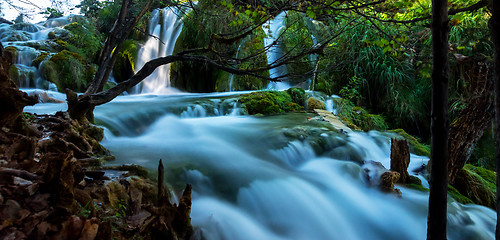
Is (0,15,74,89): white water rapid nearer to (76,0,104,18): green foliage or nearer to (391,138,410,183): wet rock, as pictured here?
(76,0,104,18): green foliage

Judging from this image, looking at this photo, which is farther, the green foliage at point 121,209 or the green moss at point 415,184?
the green moss at point 415,184

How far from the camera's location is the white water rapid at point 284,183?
287cm

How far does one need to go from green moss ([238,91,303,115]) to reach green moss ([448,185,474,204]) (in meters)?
4.32

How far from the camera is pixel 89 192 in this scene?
74.8 inches

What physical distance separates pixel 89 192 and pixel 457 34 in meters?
9.08

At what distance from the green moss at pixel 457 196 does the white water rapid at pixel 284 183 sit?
0.32ft

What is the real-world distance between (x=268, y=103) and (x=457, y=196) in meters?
4.75

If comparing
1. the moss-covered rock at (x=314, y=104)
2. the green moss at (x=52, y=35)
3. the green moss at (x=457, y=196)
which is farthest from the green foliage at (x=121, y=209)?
the green moss at (x=52, y=35)

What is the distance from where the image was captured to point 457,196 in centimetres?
379

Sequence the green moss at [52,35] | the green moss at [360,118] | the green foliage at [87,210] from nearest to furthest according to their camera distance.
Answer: the green foliage at [87,210] → the green moss at [360,118] → the green moss at [52,35]

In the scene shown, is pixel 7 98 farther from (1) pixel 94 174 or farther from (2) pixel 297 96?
(2) pixel 297 96

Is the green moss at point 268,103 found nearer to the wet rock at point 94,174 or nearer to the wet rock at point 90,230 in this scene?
the wet rock at point 94,174

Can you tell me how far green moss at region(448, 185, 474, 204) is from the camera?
12.3 feet

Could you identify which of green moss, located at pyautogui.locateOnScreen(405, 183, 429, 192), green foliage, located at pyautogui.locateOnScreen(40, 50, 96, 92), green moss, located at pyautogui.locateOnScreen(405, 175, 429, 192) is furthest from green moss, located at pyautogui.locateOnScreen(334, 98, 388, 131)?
green foliage, located at pyautogui.locateOnScreen(40, 50, 96, 92)
